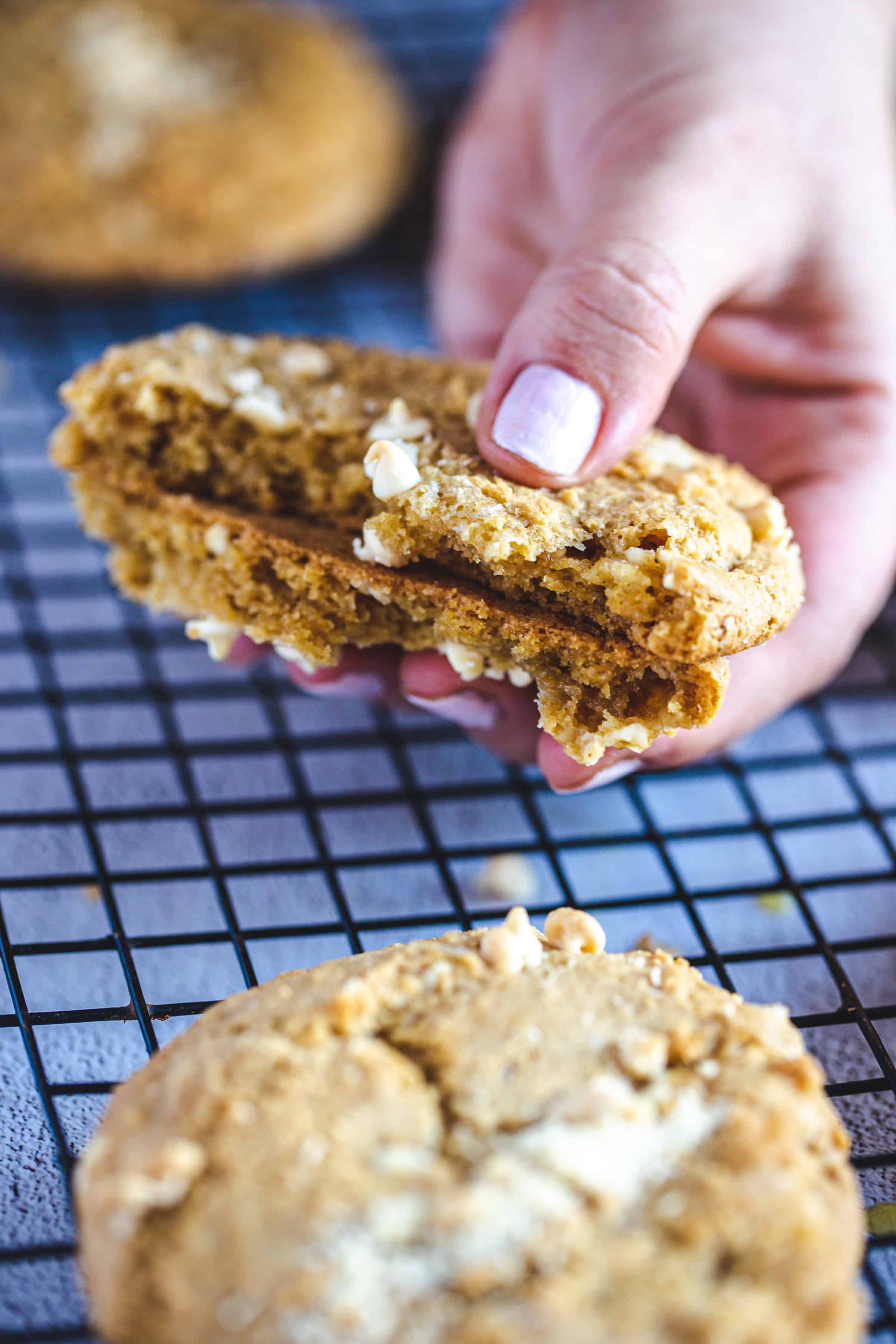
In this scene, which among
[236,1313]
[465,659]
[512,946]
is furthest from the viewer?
[465,659]

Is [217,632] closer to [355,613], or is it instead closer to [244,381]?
[355,613]

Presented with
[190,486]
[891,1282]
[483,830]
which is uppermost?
[190,486]

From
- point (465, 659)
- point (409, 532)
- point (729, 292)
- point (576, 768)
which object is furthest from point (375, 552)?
point (729, 292)


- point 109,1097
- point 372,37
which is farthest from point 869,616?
point 372,37

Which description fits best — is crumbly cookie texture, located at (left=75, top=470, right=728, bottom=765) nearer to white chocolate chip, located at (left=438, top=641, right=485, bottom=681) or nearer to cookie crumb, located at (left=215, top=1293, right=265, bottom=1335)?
white chocolate chip, located at (left=438, top=641, right=485, bottom=681)

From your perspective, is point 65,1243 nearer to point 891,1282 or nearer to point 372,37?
point 891,1282

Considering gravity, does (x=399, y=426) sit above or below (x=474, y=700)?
above

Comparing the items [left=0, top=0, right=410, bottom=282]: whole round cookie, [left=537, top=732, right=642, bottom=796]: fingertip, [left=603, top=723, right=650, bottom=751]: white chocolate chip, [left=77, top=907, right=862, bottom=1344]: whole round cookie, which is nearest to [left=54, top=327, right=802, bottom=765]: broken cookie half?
[left=603, top=723, right=650, bottom=751]: white chocolate chip
